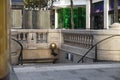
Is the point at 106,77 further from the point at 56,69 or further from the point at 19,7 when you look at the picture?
the point at 19,7

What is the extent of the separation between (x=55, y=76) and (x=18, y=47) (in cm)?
751

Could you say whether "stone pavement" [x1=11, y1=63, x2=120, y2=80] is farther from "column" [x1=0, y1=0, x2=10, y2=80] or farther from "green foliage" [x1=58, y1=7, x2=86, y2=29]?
"green foliage" [x1=58, y1=7, x2=86, y2=29]

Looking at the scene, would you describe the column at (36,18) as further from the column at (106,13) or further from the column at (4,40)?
the column at (106,13)

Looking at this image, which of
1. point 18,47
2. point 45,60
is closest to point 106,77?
point 18,47

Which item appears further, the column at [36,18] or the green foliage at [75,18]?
the green foliage at [75,18]

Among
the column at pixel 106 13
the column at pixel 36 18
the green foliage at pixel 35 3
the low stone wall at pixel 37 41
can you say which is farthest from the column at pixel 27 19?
the green foliage at pixel 35 3

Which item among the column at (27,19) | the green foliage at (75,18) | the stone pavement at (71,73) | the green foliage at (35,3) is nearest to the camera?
the stone pavement at (71,73)

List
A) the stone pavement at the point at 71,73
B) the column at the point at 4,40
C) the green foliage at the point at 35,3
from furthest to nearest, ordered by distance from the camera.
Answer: the green foliage at the point at 35,3, the stone pavement at the point at 71,73, the column at the point at 4,40

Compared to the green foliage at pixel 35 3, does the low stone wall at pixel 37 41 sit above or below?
below

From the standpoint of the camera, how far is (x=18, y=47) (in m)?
17.6

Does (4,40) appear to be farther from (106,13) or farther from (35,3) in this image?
(35,3)

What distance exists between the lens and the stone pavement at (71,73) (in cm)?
1017

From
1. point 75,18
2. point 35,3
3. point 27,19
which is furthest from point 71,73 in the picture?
point 75,18

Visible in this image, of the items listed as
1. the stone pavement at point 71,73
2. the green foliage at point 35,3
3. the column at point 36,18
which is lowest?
the stone pavement at point 71,73
